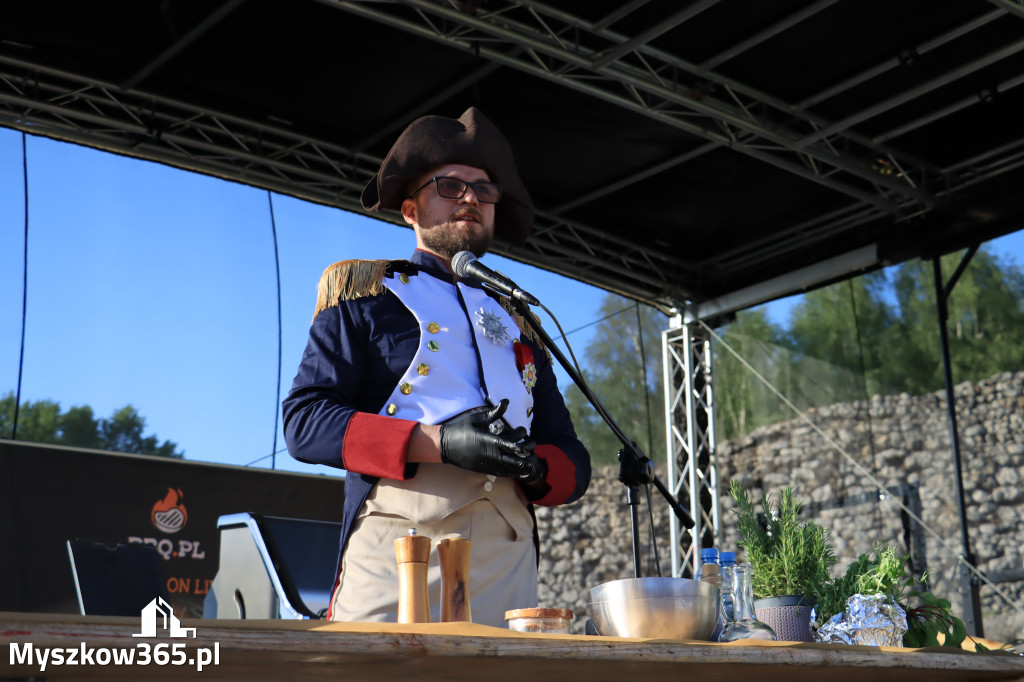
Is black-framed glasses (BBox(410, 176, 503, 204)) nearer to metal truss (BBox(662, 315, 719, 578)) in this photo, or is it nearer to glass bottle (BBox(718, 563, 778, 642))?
glass bottle (BBox(718, 563, 778, 642))

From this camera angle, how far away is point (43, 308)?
5160mm

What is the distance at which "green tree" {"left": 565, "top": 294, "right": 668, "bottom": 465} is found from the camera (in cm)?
725

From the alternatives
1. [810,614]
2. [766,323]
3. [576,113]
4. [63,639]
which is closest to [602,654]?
[63,639]

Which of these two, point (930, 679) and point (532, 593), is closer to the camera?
point (930, 679)

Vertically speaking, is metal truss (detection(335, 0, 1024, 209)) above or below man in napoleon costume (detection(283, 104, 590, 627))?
above

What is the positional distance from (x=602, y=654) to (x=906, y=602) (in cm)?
97

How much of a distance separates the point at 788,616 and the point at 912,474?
530cm

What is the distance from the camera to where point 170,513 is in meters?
4.75

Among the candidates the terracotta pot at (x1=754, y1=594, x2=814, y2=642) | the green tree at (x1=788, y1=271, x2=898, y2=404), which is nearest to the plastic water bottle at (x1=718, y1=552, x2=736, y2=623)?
the terracotta pot at (x1=754, y1=594, x2=814, y2=642)

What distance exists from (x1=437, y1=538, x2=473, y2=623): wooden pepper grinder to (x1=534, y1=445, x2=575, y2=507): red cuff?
54 cm

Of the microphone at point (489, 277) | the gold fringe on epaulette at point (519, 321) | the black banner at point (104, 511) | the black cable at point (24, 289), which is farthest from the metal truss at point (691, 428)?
the microphone at point (489, 277)

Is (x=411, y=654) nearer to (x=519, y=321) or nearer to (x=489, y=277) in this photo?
(x=489, y=277)

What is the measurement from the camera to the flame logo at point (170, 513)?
470cm

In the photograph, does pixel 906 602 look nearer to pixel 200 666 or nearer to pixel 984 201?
pixel 200 666
